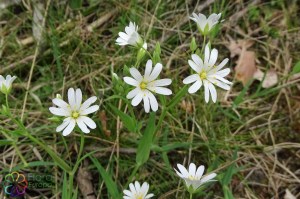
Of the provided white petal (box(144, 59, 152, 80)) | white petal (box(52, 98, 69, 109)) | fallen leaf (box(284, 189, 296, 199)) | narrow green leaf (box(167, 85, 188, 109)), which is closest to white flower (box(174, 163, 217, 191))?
narrow green leaf (box(167, 85, 188, 109))

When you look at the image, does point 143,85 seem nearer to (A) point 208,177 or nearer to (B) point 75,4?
(A) point 208,177

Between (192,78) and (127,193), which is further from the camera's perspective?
(127,193)

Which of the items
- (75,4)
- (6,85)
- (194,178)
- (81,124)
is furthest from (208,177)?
(75,4)

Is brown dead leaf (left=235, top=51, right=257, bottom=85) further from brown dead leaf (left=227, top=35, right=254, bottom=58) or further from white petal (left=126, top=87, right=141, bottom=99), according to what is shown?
white petal (left=126, top=87, right=141, bottom=99)

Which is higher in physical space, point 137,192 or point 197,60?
point 197,60

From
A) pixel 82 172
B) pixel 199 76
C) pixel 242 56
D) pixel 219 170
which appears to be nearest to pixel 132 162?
pixel 82 172

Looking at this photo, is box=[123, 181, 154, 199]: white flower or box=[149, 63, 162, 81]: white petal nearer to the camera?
box=[149, 63, 162, 81]: white petal

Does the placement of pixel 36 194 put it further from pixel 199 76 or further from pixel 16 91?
pixel 199 76

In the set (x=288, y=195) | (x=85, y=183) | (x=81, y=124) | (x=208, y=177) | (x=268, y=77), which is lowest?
(x=288, y=195)

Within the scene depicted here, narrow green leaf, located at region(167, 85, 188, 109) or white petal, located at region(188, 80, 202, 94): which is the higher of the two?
narrow green leaf, located at region(167, 85, 188, 109)
